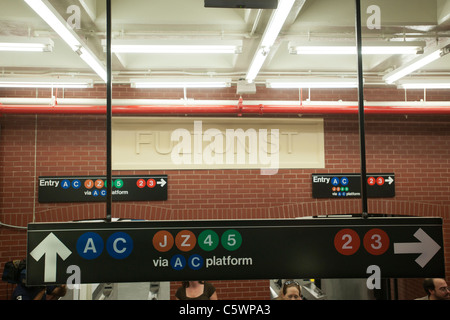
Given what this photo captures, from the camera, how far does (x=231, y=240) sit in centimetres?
158

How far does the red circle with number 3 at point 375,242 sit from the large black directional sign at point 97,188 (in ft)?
14.4

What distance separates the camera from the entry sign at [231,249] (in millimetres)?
1549

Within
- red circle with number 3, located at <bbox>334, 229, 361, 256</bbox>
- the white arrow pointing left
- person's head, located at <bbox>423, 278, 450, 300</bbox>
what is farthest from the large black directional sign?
red circle with number 3, located at <bbox>334, 229, 361, 256</bbox>

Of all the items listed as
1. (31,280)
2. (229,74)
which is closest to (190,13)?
(229,74)

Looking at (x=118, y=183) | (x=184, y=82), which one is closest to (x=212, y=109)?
(x=184, y=82)

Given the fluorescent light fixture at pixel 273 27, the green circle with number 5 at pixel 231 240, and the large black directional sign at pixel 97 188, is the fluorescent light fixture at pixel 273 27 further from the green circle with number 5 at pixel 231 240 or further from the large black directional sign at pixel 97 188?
the large black directional sign at pixel 97 188

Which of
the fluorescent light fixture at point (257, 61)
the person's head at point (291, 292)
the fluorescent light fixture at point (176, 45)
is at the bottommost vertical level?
the person's head at point (291, 292)

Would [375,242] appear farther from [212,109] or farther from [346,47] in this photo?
[212,109]

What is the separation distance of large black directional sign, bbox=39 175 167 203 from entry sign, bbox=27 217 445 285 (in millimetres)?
4113

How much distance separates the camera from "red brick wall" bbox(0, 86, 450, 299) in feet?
18.1

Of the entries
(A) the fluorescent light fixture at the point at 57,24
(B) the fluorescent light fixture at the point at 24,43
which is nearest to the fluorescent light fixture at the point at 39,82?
(A) the fluorescent light fixture at the point at 57,24

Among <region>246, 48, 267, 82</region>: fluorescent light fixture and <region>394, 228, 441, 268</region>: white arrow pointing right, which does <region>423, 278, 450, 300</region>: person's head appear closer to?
<region>394, 228, 441, 268</region>: white arrow pointing right

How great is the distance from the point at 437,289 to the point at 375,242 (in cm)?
333
